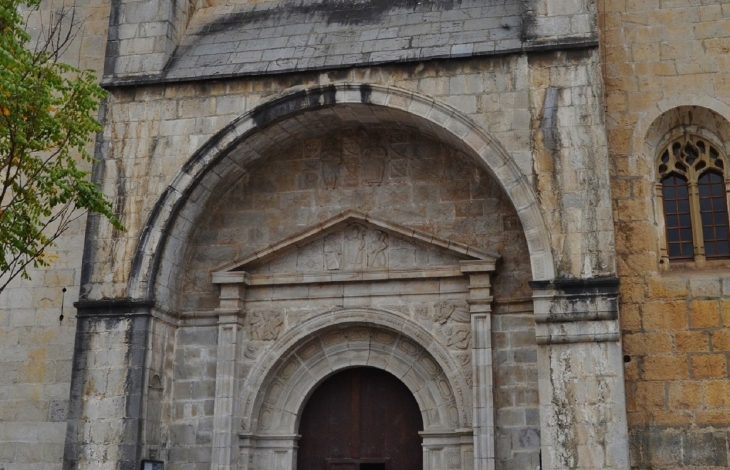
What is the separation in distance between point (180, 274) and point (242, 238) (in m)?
0.83

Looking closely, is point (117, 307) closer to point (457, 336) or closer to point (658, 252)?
point (457, 336)

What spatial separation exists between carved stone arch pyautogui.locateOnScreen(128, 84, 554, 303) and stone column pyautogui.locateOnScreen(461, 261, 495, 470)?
1.06 metres

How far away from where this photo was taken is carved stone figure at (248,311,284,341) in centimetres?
1073

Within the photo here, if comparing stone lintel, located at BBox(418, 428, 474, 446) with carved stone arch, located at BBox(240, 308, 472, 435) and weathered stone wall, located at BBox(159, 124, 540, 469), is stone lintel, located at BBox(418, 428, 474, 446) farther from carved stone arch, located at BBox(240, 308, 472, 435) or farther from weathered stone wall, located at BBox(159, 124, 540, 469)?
weathered stone wall, located at BBox(159, 124, 540, 469)

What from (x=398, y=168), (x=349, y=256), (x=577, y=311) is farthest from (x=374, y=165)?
(x=577, y=311)

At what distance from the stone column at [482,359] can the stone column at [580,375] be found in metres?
0.86

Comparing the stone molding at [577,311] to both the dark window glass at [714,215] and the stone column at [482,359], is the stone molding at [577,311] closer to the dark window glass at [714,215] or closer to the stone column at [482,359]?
the stone column at [482,359]

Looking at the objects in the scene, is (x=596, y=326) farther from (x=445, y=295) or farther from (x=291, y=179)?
(x=291, y=179)

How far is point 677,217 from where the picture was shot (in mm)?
10312

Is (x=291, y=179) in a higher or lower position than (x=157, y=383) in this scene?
higher

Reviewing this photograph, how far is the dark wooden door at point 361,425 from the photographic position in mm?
10469

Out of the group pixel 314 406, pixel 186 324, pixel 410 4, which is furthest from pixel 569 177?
pixel 186 324

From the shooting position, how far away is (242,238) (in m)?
11.1

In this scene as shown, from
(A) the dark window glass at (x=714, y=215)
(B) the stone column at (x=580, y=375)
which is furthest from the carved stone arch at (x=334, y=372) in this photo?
(A) the dark window glass at (x=714, y=215)
